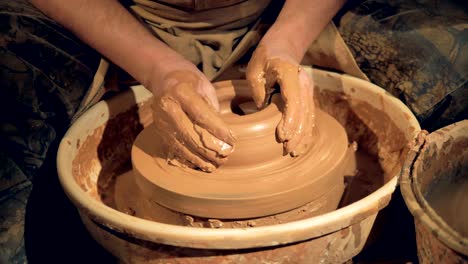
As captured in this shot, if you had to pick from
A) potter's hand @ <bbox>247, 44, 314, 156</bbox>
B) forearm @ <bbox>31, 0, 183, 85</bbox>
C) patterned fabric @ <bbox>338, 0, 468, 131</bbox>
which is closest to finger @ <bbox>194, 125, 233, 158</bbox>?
potter's hand @ <bbox>247, 44, 314, 156</bbox>

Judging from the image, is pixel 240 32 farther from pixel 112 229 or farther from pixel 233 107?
pixel 112 229

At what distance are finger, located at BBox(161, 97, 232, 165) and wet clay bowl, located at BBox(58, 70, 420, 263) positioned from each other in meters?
0.20

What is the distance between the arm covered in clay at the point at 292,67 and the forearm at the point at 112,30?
26 centimetres

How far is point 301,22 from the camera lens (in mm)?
1641

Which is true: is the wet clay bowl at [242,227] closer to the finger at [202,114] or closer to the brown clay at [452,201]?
the brown clay at [452,201]

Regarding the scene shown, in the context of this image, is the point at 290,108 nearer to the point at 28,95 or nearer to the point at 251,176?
the point at 251,176

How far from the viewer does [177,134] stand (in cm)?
134

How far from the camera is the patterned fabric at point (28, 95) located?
1.46m

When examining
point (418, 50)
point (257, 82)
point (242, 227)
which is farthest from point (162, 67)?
point (418, 50)

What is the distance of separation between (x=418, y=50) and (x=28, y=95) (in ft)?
3.72

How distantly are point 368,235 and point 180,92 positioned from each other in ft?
1.95

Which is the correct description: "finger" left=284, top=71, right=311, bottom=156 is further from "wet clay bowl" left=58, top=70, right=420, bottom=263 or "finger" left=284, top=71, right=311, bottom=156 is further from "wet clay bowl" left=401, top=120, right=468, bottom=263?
"wet clay bowl" left=401, top=120, right=468, bottom=263

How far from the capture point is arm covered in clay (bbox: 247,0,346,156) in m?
1.37

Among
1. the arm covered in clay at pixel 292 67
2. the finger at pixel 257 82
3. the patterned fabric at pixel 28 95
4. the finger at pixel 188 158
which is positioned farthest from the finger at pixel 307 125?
the patterned fabric at pixel 28 95
